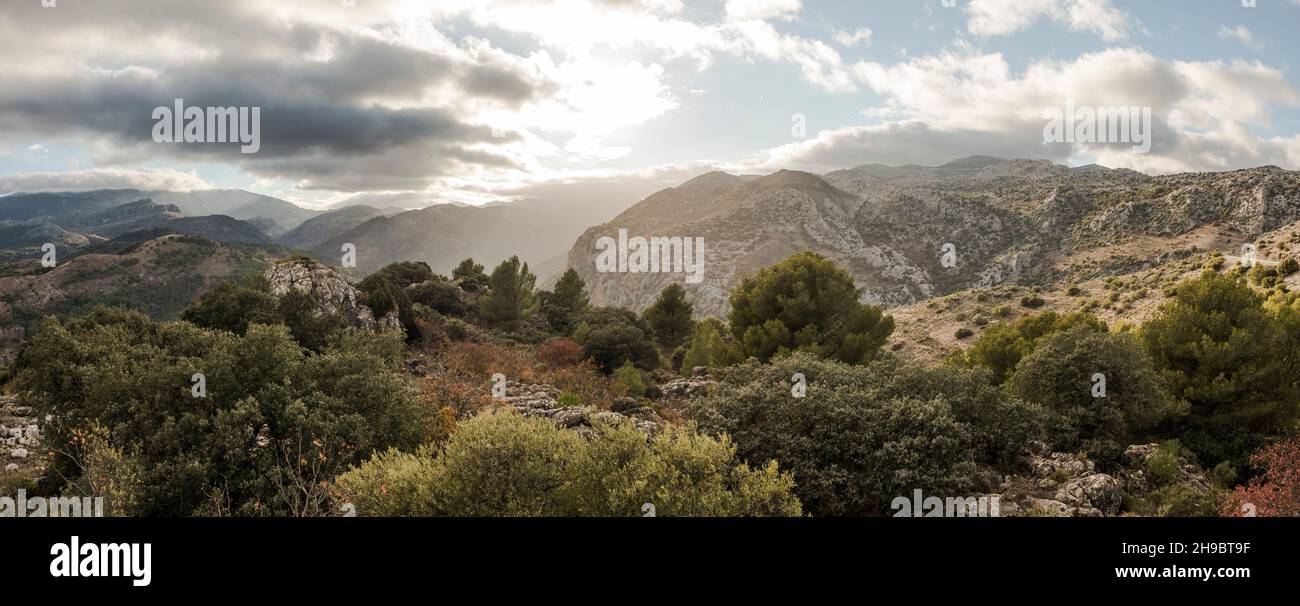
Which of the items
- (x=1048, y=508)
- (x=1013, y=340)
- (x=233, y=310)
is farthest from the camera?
(x=1013, y=340)

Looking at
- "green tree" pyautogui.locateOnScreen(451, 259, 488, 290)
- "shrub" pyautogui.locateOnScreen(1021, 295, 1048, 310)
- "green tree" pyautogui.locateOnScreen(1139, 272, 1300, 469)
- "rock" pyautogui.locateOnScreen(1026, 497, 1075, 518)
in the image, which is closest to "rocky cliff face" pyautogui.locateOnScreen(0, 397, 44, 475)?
"rock" pyautogui.locateOnScreen(1026, 497, 1075, 518)

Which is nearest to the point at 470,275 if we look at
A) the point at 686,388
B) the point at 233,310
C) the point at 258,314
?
the point at 233,310

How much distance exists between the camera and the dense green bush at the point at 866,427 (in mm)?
10812

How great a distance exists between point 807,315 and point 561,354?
14609 millimetres

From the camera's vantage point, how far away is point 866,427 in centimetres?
1161

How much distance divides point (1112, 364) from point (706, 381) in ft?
55.9

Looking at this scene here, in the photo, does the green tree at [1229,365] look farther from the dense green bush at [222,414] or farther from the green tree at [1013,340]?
the dense green bush at [222,414]

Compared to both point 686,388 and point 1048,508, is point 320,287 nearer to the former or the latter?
point 686,388

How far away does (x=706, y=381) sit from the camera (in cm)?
2911

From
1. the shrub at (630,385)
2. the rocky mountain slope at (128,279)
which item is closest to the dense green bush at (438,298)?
the shrub at (630,385)

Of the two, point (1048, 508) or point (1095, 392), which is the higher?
point (1095, 392)
